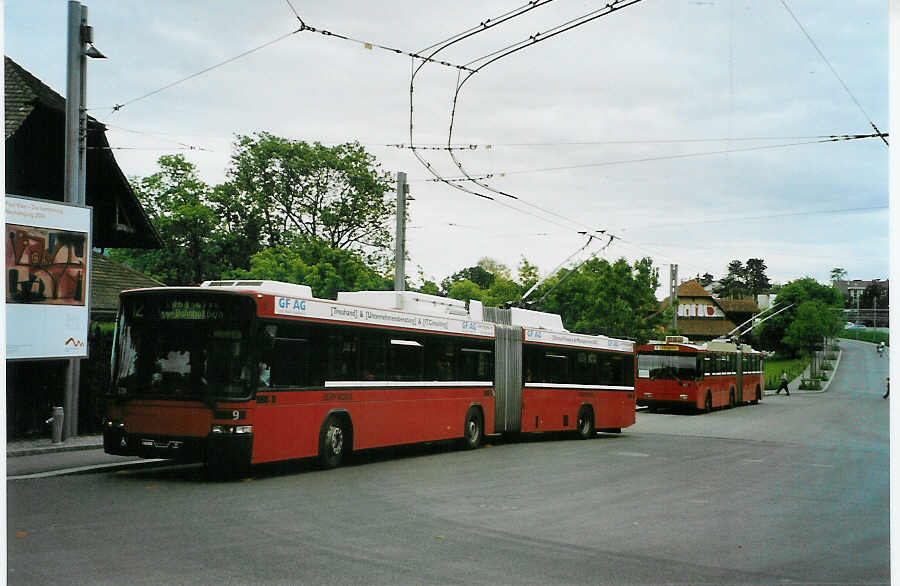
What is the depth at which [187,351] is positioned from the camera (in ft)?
39.7

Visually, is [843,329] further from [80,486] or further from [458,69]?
[80,486]

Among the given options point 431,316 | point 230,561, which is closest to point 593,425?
point 431,316

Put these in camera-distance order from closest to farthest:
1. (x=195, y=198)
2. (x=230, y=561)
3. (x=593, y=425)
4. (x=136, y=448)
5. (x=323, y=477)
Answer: (x=230, y=561) → (x=136, y=448) → (x=323, y=477) → (x=593, y=425) → (x=195, y=198)

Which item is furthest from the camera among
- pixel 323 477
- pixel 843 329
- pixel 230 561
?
pixel 843 329

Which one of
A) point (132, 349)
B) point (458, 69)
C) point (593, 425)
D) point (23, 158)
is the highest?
point (458, 69)

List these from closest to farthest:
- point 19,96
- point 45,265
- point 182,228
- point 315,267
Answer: point 45,265 < point 19,96 < point 182,228 < point 315,267

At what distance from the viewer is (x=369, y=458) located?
15.8 m

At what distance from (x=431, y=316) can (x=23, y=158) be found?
29.8 feet

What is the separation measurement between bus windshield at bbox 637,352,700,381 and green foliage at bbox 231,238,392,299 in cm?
1101

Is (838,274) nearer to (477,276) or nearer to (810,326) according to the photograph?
(810,326)

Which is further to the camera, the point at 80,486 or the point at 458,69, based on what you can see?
the point at 458,69

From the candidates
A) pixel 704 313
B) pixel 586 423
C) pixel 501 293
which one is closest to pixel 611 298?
pixel 704 313

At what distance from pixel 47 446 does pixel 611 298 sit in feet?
131

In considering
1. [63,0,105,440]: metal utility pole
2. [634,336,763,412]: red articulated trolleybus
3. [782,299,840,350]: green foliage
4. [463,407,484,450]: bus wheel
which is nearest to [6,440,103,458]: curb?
[63,0,105,440]: metal utility pole
